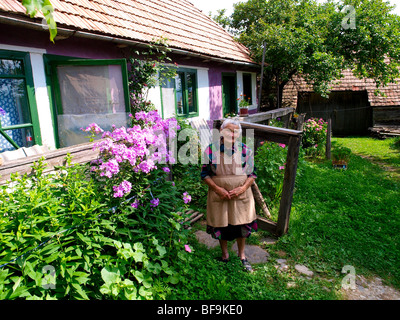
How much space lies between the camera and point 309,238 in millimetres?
4086

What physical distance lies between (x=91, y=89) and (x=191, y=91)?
4.40 m

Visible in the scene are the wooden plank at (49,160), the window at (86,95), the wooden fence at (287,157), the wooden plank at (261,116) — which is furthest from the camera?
the wooden plank at (261,116)

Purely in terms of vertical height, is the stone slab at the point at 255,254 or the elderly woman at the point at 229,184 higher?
the elderly woman at the point at 229,184

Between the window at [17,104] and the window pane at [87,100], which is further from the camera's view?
the window pane at [87,100]

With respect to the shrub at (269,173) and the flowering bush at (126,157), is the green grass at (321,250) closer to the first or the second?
the shrub at (269,173)

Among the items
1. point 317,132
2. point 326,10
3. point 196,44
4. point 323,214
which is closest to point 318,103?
point 326,10

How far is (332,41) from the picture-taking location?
37.9ft

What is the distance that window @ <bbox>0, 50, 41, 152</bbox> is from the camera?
4164 mm

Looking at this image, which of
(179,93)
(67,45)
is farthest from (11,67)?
(179,93)

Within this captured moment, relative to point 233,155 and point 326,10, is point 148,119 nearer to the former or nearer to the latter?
point 233,155

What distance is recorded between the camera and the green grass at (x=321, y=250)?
2.93 m

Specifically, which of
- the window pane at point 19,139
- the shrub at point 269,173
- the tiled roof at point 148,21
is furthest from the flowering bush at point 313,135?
the window pane at point 19,139

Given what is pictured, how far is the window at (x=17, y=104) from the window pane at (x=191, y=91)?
203 inches

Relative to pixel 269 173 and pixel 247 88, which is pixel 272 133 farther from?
pixel 247 88
